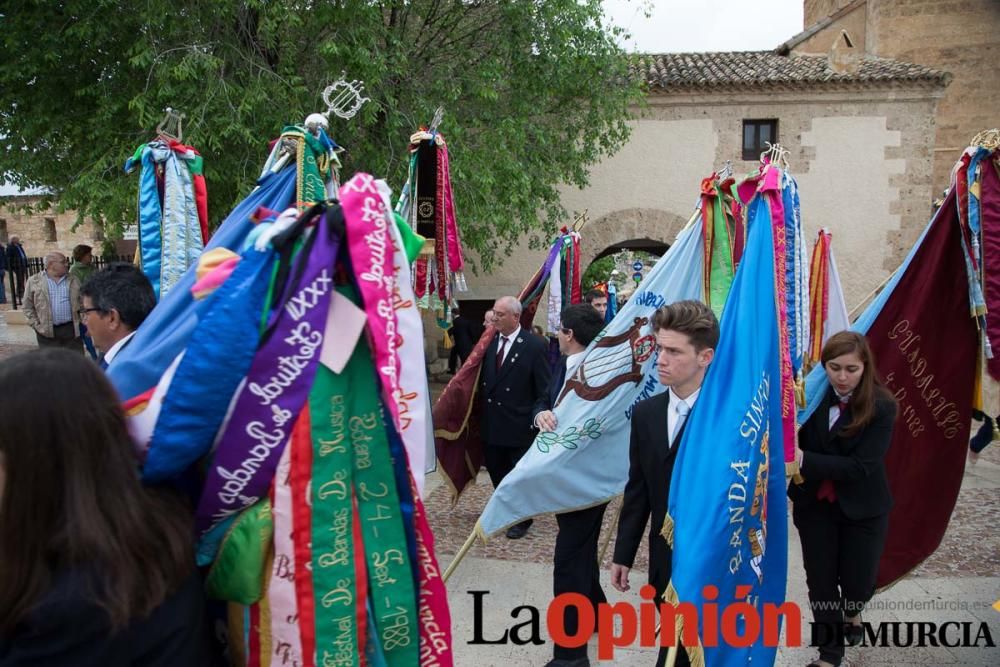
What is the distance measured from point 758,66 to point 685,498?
689 inches

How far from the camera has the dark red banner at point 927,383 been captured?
402 centimetres

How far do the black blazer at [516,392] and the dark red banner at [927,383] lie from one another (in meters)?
2.38

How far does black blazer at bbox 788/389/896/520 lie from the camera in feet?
10.8

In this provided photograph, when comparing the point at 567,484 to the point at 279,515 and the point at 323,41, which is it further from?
the point at 323,41

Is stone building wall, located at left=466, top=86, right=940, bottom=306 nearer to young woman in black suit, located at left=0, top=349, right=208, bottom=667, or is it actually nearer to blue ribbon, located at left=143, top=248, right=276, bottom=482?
blue ribbon, located at left=143, top=248, right=276, bottom=482

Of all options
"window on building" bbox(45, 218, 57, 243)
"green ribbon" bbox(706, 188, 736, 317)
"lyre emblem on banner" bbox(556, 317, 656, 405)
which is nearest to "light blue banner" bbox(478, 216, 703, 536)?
"lyre emblem on banner" bbox(556, 317, 656, 405)

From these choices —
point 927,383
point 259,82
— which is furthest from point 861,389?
point 259,82

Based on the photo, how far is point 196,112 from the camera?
8.17 meters

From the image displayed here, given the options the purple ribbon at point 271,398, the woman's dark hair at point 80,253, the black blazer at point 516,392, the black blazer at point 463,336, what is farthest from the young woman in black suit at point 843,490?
the woman's dark hair at point 80,253

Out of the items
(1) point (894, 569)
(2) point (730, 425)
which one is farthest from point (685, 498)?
(1) point (894, 569)

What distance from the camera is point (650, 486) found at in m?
2.98

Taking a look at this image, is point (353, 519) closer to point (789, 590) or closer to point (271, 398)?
point (271, 398)

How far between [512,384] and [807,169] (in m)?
13.9

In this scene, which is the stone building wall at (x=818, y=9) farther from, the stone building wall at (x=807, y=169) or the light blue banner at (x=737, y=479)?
the light blue banner at (x=737, y=479)
